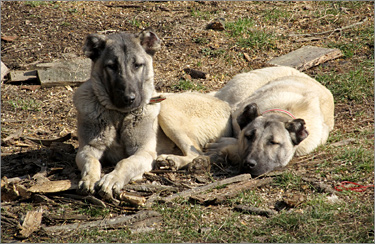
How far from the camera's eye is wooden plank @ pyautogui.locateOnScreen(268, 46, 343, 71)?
338 inches

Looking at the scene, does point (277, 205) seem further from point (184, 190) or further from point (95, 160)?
point (95, 160)

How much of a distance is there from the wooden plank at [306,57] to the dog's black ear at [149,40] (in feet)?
11.5

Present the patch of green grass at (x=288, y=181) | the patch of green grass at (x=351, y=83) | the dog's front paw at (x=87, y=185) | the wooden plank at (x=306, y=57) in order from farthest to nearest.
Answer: the wooden plank at (x=306, y=57) → the patch of green grass at (x=351, y=83) → the patch of green grass at (x=288, y=181) → the dog's front paw at (x=87, y=185)

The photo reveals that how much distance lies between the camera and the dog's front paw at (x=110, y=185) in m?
4.78

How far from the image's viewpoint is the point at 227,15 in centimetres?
1026

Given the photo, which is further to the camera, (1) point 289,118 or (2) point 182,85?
(2) point 182,85

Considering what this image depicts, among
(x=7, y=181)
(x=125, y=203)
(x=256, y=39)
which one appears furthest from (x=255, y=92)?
(x=7, y=181)

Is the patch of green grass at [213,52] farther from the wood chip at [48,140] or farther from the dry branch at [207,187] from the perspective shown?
the dry branch at [207,187]

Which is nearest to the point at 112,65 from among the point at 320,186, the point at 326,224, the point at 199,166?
the point at 199,166

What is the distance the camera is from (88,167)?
205 inches

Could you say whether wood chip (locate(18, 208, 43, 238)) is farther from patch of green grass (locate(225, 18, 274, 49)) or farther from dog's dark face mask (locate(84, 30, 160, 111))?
patch of green grass (locate(225, 18, 274, 49))

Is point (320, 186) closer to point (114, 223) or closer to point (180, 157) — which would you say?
point (180, 157)

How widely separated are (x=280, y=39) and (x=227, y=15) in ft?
4.40

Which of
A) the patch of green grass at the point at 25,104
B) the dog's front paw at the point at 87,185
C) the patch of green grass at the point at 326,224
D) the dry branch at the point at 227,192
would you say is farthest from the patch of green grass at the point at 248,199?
the patch of green grass at the point at 25,104
